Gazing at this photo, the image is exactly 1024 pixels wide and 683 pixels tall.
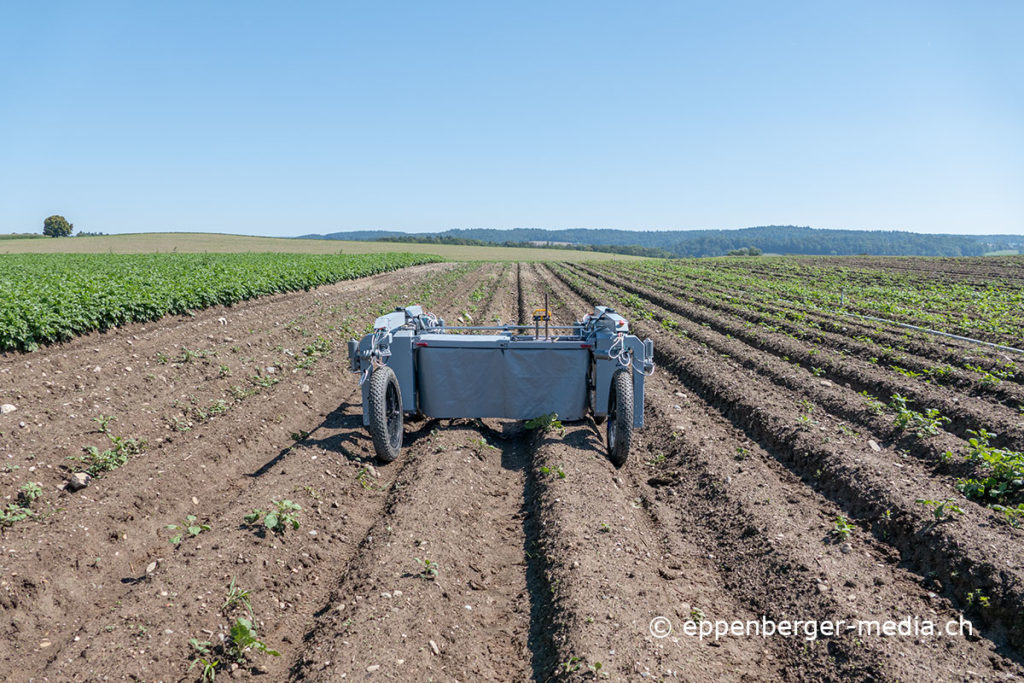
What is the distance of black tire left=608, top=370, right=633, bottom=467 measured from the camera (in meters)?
6.27

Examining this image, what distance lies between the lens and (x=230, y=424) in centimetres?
768

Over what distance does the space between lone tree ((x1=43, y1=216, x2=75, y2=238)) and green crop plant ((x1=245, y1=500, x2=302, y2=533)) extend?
105 m

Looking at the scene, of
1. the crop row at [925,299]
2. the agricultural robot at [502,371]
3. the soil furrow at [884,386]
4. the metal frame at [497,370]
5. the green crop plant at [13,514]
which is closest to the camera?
the green crop plant at [13,514]

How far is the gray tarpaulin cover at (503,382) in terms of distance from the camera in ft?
23.7

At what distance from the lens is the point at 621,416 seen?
6285 mm

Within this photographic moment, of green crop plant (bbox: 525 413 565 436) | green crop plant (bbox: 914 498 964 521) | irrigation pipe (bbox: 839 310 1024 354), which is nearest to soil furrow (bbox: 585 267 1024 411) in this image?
irrigation pipe (bbox: 839 310 1024 354)

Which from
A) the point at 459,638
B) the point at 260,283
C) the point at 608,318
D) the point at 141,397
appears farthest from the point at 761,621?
the point at 260,283

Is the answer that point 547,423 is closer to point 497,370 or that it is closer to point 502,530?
point 497,370

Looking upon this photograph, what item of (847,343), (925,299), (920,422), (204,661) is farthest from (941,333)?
(204,661)

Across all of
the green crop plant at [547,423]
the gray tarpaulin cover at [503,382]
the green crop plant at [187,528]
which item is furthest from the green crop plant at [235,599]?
the green crop plant at [547,423]

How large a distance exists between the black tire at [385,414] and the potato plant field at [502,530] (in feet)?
0.92

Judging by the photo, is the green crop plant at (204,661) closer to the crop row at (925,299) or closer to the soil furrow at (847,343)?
the soil furrow at (847,343)

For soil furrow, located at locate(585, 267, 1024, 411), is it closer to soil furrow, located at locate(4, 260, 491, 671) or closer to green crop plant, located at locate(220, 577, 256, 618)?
soil furrow, located at locate(4, 260, 491, 671)

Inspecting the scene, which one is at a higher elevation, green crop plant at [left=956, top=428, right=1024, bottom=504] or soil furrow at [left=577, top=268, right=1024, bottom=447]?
green crop plant at [left=956, top=428, right=1024, bottom=504]
